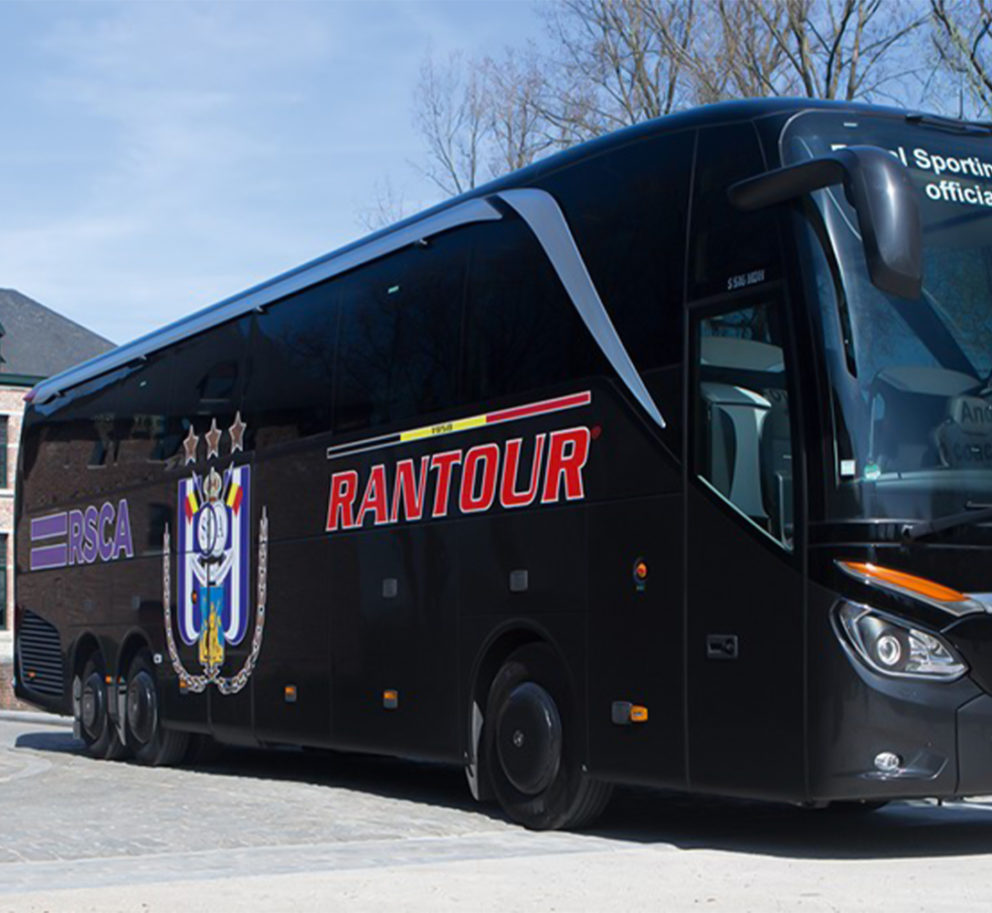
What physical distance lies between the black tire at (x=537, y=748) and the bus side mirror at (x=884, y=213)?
3491 millimetres

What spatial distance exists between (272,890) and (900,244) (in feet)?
13.5

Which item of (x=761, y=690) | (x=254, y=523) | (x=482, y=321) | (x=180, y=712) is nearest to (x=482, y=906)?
(x=761, y=690)

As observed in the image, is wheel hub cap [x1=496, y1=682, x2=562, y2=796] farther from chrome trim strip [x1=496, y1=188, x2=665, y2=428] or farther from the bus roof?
the bus roof

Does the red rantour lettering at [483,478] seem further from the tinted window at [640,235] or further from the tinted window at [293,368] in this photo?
the tinted window at [293,368]

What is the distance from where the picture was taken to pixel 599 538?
34.2ft

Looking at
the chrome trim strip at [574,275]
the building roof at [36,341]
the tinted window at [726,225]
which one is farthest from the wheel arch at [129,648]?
the building roof at [36,341]

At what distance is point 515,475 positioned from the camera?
11.3m


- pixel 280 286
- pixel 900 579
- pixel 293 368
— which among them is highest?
pixel 280 286

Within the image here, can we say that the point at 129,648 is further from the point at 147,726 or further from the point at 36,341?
the point at 36,341

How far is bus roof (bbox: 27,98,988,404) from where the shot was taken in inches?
383

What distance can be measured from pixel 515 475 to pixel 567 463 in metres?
0.64

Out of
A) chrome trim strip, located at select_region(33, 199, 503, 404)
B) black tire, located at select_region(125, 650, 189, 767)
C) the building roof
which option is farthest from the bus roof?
the building roof

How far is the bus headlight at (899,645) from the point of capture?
866cm

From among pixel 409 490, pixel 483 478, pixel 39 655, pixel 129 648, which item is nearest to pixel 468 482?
pixel 483 478
